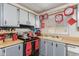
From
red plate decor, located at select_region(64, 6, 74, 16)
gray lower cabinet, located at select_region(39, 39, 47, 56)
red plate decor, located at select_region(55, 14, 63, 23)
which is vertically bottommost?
gray lower cabinet, located at select_region(39, 39, 47, 56)

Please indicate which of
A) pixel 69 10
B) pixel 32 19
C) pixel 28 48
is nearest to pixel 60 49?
pixel 28 48

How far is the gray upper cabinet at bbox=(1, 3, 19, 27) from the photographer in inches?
89.5

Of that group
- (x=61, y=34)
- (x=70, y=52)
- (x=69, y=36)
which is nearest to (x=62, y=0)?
(x=70, y=52)

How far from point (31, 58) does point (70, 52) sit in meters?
1.53

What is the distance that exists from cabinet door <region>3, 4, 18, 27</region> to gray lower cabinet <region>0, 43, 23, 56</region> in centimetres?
66

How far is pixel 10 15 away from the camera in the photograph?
250 cm

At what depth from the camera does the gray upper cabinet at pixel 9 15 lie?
2.27 metres

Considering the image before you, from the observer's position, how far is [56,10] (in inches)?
135

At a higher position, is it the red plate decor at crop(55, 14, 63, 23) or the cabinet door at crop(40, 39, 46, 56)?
the red plate decor at crop(55, 14, 63, 23)

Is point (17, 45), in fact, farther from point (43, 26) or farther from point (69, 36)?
point (43, 26)

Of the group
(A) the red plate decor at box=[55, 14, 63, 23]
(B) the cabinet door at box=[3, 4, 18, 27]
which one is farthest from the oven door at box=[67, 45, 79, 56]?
(B) the cabinet door at box=[3, 4, 18, 27]

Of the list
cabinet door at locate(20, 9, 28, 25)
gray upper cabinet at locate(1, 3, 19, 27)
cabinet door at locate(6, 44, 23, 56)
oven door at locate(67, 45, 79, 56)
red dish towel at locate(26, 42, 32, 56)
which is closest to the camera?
cabinet door at locate(6, 44, 23, 56)

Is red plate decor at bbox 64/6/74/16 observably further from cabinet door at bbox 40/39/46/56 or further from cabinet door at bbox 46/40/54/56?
cabinet door at bbox 40/39/46/56

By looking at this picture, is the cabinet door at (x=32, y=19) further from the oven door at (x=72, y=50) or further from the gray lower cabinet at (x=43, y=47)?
the oven door at (x=72, y=50)
